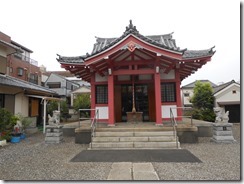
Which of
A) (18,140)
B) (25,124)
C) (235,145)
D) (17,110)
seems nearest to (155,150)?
(235,145)

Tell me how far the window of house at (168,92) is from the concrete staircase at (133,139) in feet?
7.57

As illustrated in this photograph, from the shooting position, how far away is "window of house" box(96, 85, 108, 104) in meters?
9.02

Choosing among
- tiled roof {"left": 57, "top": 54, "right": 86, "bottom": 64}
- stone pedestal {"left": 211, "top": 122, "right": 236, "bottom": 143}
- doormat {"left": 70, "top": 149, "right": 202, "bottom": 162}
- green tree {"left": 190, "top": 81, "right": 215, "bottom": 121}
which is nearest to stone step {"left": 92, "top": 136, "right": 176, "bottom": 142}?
doormat {"left": 70, "top": 149, "right": 202, "bottom": 162}

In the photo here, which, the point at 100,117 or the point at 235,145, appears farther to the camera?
the point at 100,117

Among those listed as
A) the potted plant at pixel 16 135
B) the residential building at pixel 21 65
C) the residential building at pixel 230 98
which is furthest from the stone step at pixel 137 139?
the residential building at pixel 230 98

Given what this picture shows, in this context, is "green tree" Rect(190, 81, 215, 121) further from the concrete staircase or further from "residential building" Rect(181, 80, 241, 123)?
the concrete staircase

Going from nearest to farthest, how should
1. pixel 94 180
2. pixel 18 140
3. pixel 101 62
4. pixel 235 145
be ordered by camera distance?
pixel 94 180 → pixel 235 145 → pixel 101 62 → pixel 18 140

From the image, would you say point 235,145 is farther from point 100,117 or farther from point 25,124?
point 25,124

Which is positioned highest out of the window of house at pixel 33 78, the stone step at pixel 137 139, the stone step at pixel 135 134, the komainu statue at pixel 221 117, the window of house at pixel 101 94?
the window of house at pixel 33 78

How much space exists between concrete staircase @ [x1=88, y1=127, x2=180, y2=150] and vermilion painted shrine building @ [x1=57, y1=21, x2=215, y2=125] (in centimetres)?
78

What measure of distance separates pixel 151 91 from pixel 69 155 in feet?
17.7

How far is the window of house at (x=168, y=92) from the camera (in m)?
8.73

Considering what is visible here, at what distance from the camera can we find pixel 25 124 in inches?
407

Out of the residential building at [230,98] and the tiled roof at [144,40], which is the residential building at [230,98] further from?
the tiled roof at [144,40]
